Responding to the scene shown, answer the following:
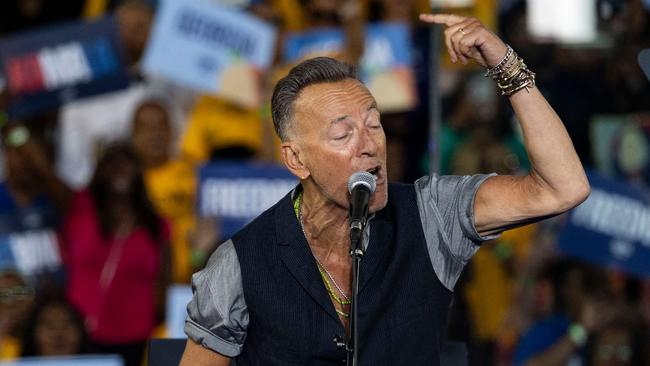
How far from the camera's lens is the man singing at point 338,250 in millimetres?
3070

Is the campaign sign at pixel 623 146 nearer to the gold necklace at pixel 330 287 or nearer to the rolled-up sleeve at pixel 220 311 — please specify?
the gold necklace at pixel 330 287

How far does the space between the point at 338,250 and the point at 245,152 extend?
315 centimetres

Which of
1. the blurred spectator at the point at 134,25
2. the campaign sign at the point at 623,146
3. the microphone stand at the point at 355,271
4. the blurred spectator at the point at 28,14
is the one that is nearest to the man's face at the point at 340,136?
the microphone stand at the point at 355,271

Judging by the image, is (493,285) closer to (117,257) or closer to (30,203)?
(117,257)

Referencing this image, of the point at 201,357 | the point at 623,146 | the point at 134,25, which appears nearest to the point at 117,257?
the point at 134,25

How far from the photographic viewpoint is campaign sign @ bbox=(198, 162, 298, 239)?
6.06m

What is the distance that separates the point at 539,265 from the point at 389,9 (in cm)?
146

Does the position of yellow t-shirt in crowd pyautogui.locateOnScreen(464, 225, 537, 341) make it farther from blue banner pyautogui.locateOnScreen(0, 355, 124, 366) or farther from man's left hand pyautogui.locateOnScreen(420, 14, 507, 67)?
man's left hand pyautogui.locateOnScreen(420, 14, 507, 67)

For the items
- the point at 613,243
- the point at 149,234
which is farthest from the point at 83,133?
the point at 613,243

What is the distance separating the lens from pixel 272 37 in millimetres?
6438

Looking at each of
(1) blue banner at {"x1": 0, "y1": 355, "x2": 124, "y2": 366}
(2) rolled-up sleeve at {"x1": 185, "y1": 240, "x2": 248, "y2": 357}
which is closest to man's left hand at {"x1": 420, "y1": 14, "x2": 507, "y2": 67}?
(2) rolled-up sleeve at {"x1": 185, "y1": 240, "x2": 248, "y2": 357}

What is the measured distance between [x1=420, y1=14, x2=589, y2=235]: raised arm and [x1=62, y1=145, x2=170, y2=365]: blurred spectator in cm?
327

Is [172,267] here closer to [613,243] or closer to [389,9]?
[389,9]

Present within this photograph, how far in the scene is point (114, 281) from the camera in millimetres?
5980
